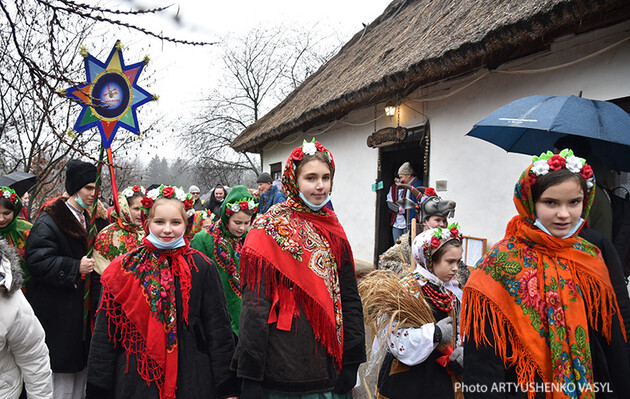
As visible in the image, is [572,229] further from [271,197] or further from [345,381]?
[271,197]

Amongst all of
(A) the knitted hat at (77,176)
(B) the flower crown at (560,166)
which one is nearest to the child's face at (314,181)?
(B) the flower crown at (560,166)

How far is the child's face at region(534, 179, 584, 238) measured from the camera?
1.66 m

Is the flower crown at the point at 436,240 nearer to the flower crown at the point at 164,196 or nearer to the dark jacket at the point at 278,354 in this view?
the dark jacket at the point at 278,354

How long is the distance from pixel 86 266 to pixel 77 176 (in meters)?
0.75

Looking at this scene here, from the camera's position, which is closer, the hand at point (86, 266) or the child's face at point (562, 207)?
the child's face at point (562, 207)

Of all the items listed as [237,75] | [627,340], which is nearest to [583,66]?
[627,340]

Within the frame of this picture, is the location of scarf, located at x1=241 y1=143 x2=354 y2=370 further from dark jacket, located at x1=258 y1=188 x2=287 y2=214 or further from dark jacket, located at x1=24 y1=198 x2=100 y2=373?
dark jacket, located at x1=258 y1=188 x2=287 y2=214

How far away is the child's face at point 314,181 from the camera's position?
6.64 feet

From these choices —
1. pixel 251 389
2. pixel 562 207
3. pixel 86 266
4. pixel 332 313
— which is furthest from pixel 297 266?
pixel 86 266

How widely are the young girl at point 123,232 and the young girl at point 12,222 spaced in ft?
1.67

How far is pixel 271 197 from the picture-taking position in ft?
26.2

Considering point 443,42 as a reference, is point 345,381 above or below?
below

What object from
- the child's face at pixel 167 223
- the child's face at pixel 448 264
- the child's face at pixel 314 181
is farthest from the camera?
the child's face at pixel 448 264

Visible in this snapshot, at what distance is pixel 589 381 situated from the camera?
1.61m
